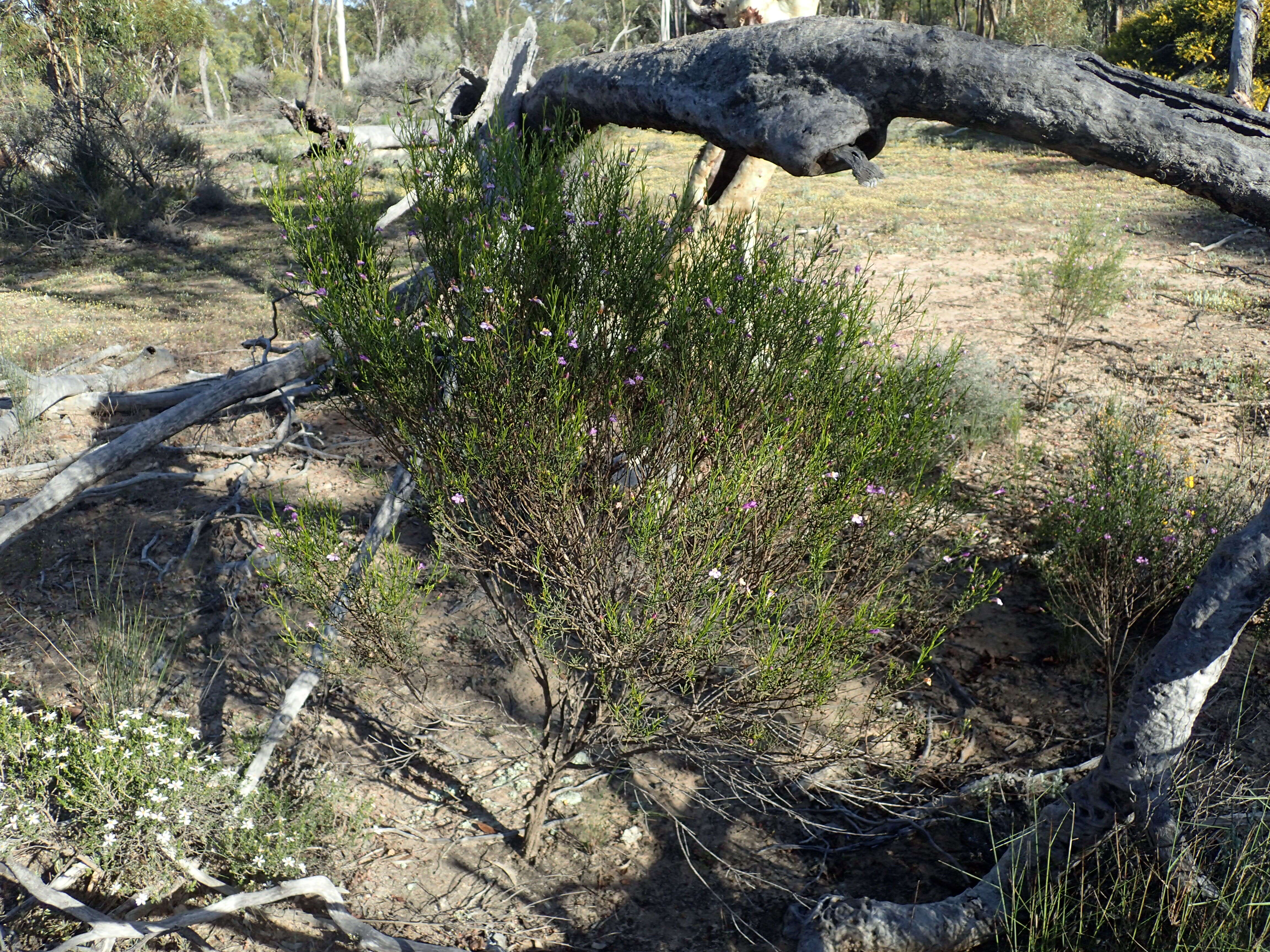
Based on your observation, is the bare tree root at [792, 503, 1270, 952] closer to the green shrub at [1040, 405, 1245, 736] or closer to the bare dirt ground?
the bare dirt ground

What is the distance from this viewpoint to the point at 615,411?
284 centimetres

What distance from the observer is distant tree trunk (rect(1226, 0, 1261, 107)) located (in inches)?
90.4

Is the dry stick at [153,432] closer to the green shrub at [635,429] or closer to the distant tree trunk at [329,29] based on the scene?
the green shrub at [635,429]

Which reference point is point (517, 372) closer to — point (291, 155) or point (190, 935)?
point (190, 935)

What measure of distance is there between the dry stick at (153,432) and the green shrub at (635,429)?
31.2 inches

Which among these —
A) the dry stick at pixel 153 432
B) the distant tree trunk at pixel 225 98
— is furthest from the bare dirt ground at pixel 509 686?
the distant tree trunk at pixel 225 98

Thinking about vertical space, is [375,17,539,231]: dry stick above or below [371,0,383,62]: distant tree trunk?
below

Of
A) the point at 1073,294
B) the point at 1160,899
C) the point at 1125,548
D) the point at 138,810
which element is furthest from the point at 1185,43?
the point at 138,810

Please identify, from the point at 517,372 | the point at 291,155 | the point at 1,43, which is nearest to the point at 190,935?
the point at 517,372

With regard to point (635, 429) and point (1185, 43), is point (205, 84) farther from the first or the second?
point (635, 429)

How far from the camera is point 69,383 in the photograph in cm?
667

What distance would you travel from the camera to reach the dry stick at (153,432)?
4.13 m

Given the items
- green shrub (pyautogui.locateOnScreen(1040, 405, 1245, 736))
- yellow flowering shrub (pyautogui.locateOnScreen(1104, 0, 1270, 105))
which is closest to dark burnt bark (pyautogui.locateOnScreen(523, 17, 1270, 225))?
green shrub (pyautogui.locateOnScreen(1040, 405, 1245, 736))

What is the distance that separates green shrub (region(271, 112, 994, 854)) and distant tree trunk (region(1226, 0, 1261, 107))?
47.9 inches
